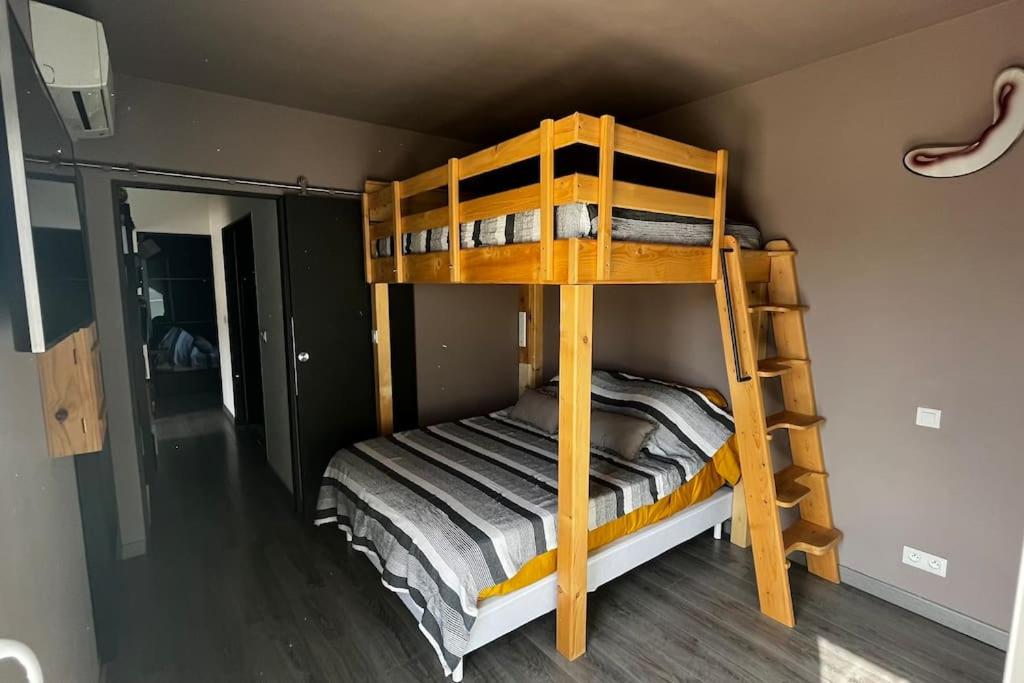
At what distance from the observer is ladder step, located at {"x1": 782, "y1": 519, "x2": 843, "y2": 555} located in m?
2.37

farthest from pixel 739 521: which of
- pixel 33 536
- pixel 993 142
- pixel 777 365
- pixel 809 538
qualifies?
pixel 33 536

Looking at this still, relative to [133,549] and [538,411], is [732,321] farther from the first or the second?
[133,549]

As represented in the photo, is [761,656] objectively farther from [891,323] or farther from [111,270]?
[111,270]

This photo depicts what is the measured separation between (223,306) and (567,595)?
5267 mm

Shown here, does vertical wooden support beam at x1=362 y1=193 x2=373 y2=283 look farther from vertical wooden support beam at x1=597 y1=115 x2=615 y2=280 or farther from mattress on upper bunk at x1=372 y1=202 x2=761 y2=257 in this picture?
vertical wooden support beam at x1=597 y1=115 x2=615 y2=280

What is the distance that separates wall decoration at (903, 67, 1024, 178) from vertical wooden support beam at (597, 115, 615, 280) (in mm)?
1495

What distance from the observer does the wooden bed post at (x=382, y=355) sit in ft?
10.8

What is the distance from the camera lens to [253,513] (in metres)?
3.29

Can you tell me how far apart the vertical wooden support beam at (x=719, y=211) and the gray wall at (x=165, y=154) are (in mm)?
2263

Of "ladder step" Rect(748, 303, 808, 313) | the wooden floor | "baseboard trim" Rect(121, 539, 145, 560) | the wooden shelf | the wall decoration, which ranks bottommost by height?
the wooden floor

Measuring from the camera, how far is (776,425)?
2373 millimetres

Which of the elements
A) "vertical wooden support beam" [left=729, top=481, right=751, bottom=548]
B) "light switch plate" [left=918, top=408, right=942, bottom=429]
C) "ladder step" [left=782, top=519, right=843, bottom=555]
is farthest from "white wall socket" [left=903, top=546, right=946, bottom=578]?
"vertical wooden support beam" [left=729, top=481, right=751, bottom=548]

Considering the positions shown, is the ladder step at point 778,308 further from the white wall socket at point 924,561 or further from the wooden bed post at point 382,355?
the wooden bed post at point 382,355

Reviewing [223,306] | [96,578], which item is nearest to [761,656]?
[96,578]
